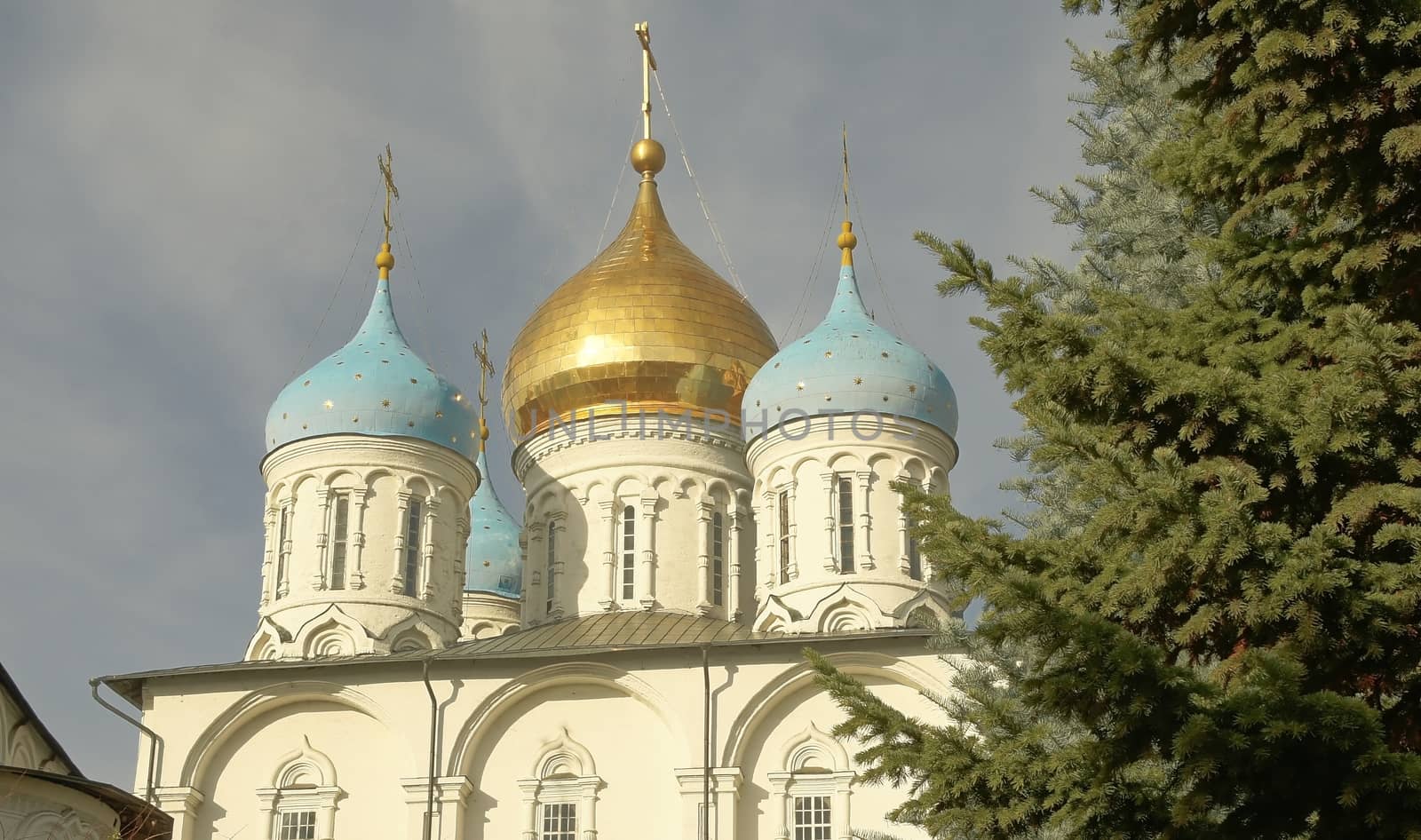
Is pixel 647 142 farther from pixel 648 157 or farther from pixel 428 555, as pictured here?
pixel 428 555

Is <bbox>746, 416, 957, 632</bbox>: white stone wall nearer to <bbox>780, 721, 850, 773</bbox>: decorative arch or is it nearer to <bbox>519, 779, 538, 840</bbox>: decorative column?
<bbox>780, 721, 850, 773</bbox>: decorative arch

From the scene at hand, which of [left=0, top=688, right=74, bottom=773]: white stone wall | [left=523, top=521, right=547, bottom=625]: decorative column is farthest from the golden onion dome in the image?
[left=0, top=688, right=74, bottom=773]: white stone wall

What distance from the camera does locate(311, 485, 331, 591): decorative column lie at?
21.9 m

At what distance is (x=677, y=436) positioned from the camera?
24.1 m

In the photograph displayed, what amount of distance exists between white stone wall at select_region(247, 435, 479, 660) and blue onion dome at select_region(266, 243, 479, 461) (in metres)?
0.17

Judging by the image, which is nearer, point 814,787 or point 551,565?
point 814,787

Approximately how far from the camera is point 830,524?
69.8 ft

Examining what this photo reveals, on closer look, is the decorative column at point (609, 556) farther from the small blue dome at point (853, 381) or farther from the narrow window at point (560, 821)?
the narrow window at point (560, 821)

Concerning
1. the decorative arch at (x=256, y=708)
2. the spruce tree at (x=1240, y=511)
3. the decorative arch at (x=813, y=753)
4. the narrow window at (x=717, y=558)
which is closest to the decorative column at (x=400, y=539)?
the decorative arch at (x=256, y=708)

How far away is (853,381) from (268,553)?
7.56m

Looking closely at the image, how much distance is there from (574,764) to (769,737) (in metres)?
2.09

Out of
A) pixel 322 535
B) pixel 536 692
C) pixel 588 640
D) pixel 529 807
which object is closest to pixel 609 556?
pixel 588 640

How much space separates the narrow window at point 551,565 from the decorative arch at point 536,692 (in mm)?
3765

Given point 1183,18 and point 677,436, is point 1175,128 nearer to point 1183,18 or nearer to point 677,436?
point 1183,18
